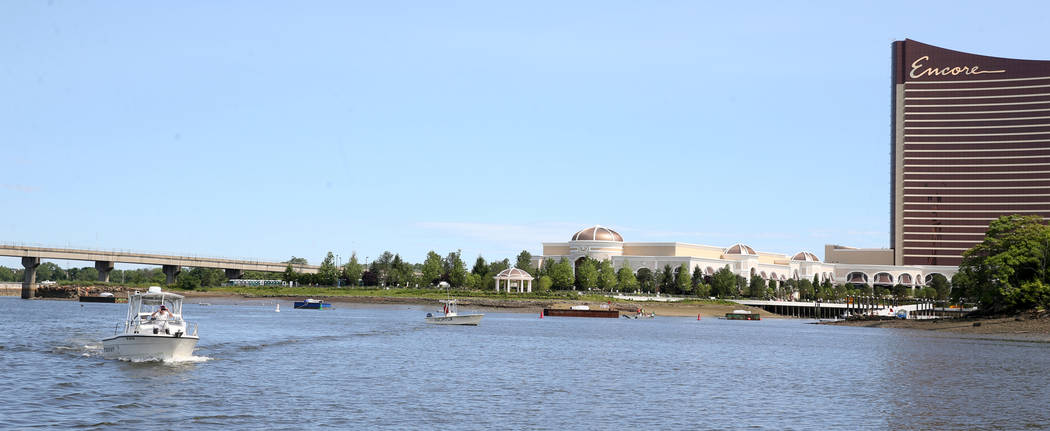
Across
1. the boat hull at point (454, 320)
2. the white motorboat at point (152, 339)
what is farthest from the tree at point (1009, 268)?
the white motorboat at point (152, 339)

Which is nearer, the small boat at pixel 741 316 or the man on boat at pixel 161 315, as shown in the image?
the man on boat at pixel 161 315

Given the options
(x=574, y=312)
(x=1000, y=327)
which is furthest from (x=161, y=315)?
(x=574, y=312)

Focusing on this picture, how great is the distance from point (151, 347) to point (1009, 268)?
116 meters

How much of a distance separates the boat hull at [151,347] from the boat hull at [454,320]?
65974 millimetres

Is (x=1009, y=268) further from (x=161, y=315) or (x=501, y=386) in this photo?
(x=161, y=315)

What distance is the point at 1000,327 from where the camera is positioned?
12619cm

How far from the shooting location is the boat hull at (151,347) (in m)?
52.6

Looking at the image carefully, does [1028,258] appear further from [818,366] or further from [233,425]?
[233,425]

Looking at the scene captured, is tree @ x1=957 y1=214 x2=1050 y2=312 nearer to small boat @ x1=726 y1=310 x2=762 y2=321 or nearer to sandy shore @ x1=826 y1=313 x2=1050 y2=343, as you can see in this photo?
sandy shore @ x1=826 y1=313 x2=1050 y2=343

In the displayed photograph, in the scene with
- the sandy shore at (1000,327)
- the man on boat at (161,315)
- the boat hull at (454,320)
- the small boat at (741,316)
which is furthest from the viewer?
the small boat at (741,316)

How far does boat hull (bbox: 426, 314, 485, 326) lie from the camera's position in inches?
4729

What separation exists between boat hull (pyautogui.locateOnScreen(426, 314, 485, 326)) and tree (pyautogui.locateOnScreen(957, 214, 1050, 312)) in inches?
2813

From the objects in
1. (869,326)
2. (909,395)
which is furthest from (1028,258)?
(909,395)

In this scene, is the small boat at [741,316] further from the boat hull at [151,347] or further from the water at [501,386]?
the boat hull at [151,347]
